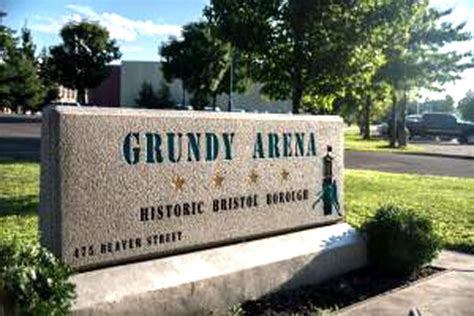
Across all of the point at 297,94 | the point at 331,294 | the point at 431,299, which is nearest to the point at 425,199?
the point at 297,94

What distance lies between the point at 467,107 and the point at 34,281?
98.7m

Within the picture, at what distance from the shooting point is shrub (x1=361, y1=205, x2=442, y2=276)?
8.02m

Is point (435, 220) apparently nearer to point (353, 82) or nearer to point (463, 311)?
point (353, 82)

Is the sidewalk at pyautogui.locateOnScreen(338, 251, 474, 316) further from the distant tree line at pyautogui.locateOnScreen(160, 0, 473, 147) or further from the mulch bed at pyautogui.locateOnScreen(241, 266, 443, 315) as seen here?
the distant tree line at pyautogui.locateOnScreen(160, 0, 473, 147)

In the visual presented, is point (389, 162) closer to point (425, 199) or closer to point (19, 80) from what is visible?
point (425, 199)

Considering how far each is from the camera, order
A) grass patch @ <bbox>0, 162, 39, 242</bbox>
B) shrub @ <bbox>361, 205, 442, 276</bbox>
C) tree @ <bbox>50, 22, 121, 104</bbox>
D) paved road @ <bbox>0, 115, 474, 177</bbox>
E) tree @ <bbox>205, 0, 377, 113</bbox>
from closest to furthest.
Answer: shrub @ <bbox>361, 205, 442, 276</bbox> < grass patch @ <bbox>0, 162, 39, 242</bbox> < tree @ <bbox>205, 0, 377, 113</bbox> < paved road @ <bbox>0, 115, 474, 177</bbox> < tree @ <bbox>50, 22, 121, 104</bbox>

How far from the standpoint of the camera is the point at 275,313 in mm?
6512

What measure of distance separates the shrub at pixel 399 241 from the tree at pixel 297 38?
7.00m

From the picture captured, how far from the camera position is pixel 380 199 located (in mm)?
14359

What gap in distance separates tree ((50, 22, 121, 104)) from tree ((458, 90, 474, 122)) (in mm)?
45573

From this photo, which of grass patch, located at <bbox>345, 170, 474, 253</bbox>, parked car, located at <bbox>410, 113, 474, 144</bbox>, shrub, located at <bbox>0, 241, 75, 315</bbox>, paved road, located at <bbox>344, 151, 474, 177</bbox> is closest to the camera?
shrub, located at <bbox>0, 241, 75, 315</bbox>

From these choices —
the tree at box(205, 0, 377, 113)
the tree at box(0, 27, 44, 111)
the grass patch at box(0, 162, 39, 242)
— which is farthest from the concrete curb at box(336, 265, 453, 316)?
the tree at box(0, 27, 44, 111)

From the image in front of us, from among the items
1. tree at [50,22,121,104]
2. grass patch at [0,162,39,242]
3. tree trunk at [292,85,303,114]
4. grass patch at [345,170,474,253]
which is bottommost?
grass patch at [345,170,474,253]

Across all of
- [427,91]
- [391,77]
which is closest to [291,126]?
[391,77]
